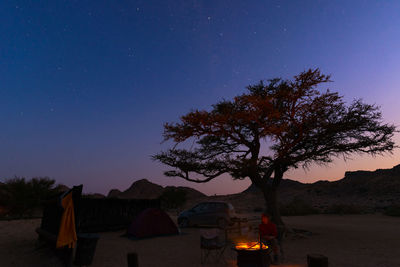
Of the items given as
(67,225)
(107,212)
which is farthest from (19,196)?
(67,225)

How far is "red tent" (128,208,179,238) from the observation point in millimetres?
13695

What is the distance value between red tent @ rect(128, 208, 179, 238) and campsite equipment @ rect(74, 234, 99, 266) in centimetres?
536

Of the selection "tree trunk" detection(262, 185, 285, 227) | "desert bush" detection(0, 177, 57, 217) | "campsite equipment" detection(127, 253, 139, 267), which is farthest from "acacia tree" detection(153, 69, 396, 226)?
"desert bush" detection(0, 177, 57, 217)

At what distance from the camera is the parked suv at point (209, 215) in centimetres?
1724

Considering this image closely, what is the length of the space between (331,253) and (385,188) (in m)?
42.4

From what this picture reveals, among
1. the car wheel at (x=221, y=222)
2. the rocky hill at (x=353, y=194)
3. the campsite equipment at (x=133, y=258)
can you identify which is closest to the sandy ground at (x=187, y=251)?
the campsite equipment at (x=133, y=258)

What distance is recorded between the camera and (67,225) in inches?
286

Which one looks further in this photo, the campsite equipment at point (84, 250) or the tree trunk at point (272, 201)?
the tree trunk at point (272, 201)

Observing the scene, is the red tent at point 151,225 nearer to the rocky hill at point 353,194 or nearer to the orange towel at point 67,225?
the orange towel at point 67,225

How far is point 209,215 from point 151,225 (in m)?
4.84

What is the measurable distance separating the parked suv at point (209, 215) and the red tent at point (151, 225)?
347 cm

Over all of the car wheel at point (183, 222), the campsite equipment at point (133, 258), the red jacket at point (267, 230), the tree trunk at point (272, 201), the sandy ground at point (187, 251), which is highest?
the tree trunk at point (272, 201)

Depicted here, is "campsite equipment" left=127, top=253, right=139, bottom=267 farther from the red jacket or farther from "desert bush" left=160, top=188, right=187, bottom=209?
"desert bush" left=160, top=188, right=187, bottom=209

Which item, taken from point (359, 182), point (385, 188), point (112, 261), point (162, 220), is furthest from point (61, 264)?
point (359, 182)
